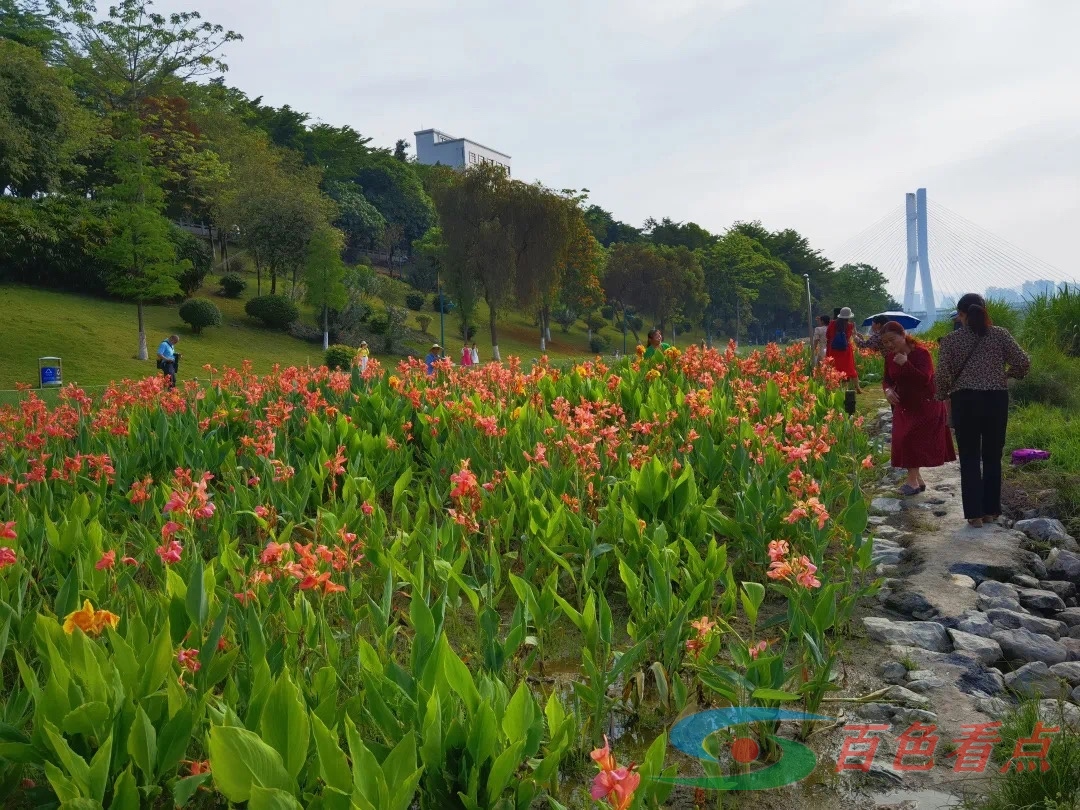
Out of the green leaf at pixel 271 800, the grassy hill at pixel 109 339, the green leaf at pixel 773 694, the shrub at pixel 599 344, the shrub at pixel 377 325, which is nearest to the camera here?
the green leaf at pixel 271 800

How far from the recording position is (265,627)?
10.3ft

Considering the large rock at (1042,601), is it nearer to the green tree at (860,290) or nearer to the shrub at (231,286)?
the shrub at (231,286)

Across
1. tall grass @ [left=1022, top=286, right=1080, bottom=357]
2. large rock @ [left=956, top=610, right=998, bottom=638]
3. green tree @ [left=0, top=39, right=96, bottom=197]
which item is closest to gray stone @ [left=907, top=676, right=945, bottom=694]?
large rock @ [left=956, top=610, right=998, bottom=638]

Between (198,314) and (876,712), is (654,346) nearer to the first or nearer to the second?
(876,712)

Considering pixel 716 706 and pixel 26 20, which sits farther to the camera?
pixel 26 20

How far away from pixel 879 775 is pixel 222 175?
1608 inches

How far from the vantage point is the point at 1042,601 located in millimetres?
4203

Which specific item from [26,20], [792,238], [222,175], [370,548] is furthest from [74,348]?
[792,238]

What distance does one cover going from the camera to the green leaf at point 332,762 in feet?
6.40

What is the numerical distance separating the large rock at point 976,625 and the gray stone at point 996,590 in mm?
382

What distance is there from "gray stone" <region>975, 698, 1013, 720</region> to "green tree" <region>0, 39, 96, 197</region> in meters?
27.1

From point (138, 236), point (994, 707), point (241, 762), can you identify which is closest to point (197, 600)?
point (241, 762)

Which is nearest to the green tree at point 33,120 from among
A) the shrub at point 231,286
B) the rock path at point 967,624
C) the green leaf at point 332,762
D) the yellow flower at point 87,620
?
the shrub at point 231,286

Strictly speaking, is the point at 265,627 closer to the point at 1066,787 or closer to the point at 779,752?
the point at 779,752
